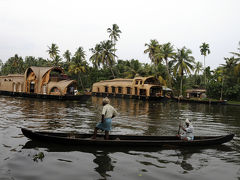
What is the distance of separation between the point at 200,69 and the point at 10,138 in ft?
227

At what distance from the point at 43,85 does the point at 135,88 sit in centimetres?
1759

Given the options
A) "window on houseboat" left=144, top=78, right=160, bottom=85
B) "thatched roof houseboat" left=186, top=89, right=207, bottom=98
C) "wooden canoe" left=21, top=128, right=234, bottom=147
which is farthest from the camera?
"thatched roof houseboat" left=186, top=89, right=207, bottom=98

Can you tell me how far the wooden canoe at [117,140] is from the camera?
7.71 metres

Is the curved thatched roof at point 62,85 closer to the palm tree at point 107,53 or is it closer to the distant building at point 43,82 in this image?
the distant building at point 43,82

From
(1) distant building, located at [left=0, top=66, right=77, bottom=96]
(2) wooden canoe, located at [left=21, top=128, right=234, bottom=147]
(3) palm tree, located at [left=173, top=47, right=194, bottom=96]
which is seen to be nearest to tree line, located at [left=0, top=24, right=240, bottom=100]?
(3) palm tree, located at [left=173, top=47, right=194, bottom=96]

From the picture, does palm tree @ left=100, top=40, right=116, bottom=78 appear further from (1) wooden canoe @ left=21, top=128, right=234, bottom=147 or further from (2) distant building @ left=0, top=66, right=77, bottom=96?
(1) wooden canoe @ left=21, top=128, right=234, bottom=147

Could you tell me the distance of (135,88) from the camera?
4128cm

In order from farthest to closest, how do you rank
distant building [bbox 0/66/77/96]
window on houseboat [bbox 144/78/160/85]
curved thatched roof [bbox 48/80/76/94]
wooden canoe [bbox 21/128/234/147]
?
1. window on houseboat [bbox 144/78/160/85]
2. distant building [bbox 0/66/77/96]
3. curved thatched roof [bbox 48/80/76/94]
4. wooden canoe [bbox 21/128/234/147]

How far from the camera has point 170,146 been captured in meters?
8.15

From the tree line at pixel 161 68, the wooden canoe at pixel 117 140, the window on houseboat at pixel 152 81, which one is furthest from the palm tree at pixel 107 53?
the wooden canoe at pixel 117 140

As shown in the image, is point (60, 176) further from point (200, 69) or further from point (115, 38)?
point (200, 69)

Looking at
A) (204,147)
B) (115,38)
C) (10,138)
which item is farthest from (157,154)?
(115,38)

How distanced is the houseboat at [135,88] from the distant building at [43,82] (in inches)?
499

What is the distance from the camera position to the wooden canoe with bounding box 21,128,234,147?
7.71m
